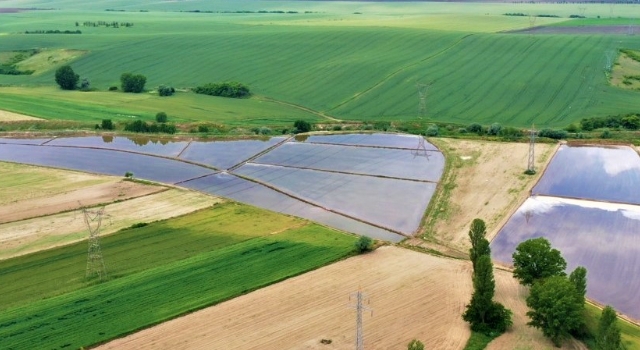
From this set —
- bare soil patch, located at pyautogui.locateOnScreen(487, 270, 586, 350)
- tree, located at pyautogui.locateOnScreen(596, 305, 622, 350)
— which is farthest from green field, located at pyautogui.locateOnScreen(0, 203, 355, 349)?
tree, located at pyautogui.locateOnScreen(596, 305, 622, 350)

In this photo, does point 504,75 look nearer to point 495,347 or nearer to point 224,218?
point 224,218

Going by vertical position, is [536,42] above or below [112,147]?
above

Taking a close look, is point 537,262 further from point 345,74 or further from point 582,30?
point 582,30

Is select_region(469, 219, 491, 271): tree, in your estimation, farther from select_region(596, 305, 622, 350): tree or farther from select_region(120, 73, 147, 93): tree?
select_region(120, 73, 147, 93): tree

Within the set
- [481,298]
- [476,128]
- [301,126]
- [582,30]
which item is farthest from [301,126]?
[582,30]

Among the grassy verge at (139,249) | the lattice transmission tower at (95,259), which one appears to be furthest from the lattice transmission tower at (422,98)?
the lattice transmission tower at (95,259)

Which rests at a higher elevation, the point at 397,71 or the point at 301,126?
the point at 397,71

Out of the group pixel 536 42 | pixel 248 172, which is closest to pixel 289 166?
pixel 248 172
